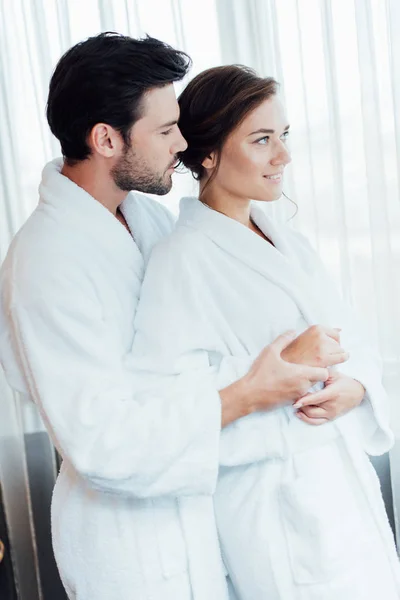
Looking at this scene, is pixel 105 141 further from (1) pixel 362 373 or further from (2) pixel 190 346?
(1) pixel 362 373

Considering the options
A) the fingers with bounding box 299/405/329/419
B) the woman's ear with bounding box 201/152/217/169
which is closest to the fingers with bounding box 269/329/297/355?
the fingers with bounding box 299/405/329/419

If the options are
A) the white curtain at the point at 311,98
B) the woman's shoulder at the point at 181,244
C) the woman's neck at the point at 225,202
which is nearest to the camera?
the woman's shoulder at the point at 181,244

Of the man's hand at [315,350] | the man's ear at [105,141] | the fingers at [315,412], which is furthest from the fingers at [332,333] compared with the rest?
the man's ear at [105,141]

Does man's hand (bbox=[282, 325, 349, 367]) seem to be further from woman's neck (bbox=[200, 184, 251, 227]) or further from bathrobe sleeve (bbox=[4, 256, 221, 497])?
woman's neck (bbox=[200, 184, 251, 227])

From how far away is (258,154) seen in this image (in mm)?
1503

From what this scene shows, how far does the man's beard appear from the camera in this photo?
149 centimetres

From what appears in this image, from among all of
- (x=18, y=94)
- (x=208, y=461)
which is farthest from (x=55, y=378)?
(x=18, y=94)

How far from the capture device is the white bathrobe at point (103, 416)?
1290 millimetres

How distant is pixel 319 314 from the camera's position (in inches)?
58.7

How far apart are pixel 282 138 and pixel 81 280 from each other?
1.55 ft

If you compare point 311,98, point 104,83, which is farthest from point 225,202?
point 311,98

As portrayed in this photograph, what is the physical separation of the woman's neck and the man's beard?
0.09 m

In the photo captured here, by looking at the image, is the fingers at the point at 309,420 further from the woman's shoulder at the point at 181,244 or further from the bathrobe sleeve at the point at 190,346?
the woman's shoulder at the point at 181,244

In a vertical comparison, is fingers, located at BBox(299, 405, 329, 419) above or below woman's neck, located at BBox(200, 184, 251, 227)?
below
